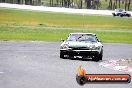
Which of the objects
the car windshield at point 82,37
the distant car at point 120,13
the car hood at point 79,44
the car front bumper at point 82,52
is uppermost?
the car windshield at point 82,37

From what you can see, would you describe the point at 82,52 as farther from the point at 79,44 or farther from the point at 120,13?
the point at 120,13

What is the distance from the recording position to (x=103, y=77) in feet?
25.2

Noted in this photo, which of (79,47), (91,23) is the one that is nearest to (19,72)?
(79,47)

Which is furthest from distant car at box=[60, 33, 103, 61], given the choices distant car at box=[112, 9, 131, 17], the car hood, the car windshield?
distant car at box=[112, 9, 131, 17]

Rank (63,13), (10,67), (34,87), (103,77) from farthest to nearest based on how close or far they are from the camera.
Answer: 1. (63,13)
2. (10,67)
3. (34,87)
4. (103,77)

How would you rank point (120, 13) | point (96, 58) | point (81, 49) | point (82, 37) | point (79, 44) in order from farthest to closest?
point (120, 13)
point (82, 37)
point (96, 58)
point (79, 44)
point (81, 49)

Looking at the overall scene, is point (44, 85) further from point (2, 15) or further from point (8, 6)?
point (8, 6)

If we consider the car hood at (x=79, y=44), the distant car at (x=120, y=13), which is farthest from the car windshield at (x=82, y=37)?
the distant car at (x=120, y=13)

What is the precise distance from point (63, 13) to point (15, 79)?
242ft

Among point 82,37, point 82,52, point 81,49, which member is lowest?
point 82,52

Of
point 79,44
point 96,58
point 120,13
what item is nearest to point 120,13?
point 120,13

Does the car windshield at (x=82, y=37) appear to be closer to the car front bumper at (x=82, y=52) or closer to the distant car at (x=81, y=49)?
the distant car at (x=81, y=49)

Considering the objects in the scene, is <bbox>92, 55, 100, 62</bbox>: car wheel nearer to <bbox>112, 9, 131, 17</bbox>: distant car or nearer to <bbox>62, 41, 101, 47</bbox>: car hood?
<bbox>62, 41, 101, 47</bbox>: car hood

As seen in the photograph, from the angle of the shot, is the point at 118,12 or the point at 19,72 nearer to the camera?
the point at 19,72
